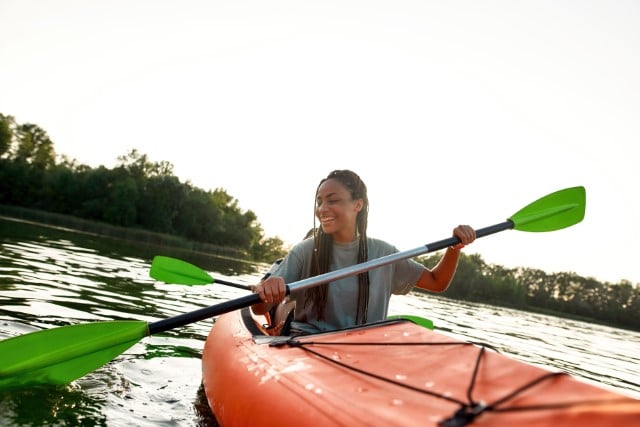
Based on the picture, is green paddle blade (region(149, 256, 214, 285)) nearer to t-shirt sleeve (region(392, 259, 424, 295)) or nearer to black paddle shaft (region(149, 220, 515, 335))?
black paddle shaft (region(149, 220, 515, 335))

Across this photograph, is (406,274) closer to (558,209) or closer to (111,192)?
(558,209)

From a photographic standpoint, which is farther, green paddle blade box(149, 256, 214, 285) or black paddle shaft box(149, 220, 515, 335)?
green paddle blade box(149, 256, 214, 285)

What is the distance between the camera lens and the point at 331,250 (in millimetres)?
3021

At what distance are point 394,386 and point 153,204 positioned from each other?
152 feet

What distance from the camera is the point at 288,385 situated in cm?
158

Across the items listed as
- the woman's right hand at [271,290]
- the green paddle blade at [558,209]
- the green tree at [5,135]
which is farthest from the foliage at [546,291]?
the green tree at [5,135]

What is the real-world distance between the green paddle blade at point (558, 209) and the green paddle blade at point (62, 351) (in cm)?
284

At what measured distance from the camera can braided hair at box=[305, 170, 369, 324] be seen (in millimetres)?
2832

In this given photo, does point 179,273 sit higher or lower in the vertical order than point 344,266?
lower

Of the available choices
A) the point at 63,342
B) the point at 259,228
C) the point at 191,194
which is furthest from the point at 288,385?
the point at 259,228

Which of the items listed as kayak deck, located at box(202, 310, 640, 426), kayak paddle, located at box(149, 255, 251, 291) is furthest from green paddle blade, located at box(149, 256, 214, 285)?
kayak deck, located at box(202, 310, 640, 426)

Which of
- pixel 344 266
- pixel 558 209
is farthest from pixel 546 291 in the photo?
pixel 344 266

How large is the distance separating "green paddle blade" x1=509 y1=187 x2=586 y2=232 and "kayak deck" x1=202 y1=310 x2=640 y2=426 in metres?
1.86

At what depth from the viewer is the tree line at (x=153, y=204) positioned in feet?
137
